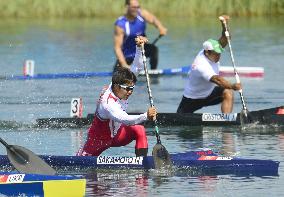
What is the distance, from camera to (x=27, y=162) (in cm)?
1596

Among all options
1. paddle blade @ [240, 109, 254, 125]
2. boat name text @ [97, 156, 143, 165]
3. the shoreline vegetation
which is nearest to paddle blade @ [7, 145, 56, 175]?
boat name text @ [97, 156, 143, 165]

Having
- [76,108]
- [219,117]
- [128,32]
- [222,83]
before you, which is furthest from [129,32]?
[222,83]

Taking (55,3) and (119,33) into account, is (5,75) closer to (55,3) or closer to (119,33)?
(119,33)

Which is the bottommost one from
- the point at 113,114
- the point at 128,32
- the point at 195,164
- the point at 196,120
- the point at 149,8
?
the point at 195,164

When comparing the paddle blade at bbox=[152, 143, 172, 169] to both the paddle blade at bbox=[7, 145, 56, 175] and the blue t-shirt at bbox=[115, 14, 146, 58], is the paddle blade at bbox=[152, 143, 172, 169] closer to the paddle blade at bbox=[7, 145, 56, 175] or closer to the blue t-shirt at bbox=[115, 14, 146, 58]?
the paddle blade at bbox=[7, 145, 56, 175]

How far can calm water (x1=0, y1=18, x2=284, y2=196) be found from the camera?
15844 millimetres

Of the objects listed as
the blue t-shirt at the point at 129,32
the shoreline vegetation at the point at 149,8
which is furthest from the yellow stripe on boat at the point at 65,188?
the shoreline vegetation at the point at 149,8

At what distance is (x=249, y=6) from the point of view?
1838 inches

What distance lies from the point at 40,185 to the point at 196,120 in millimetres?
6890

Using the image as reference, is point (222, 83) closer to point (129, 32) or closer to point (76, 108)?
point (76, 108)

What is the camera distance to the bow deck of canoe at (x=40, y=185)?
14.5 metres

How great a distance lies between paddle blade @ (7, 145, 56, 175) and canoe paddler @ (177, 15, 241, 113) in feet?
17.9

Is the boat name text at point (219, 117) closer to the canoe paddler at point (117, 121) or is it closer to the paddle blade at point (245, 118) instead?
the paddle blade at point (245, 118)

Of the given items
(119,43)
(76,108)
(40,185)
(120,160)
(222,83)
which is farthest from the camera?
(119,43)
